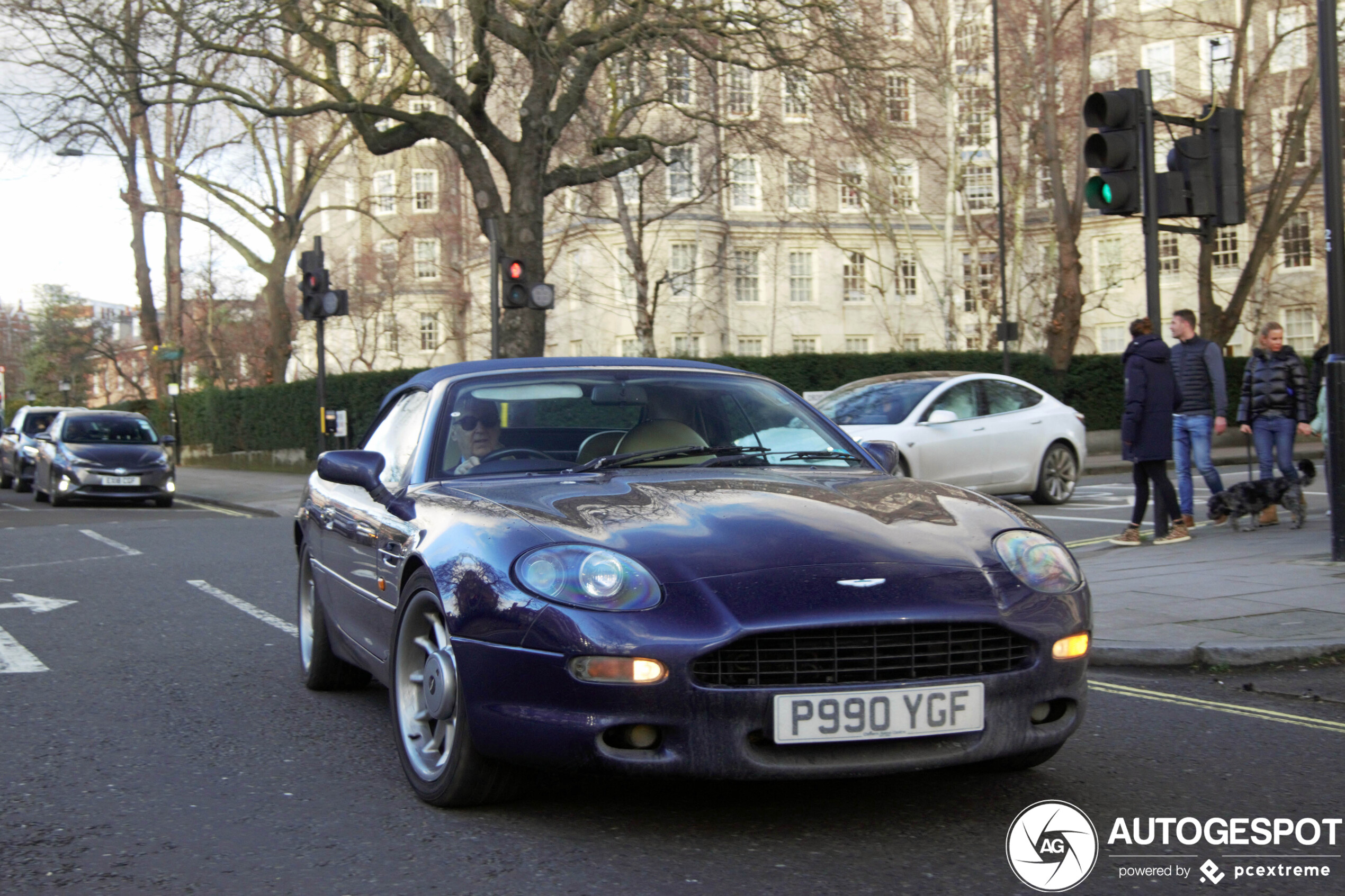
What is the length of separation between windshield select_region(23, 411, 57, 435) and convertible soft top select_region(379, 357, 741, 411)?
25.6 m

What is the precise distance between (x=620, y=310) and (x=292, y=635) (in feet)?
139

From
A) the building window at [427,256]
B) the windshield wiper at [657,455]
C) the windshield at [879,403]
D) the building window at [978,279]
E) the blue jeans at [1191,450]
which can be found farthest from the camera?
the building window at [427,256]

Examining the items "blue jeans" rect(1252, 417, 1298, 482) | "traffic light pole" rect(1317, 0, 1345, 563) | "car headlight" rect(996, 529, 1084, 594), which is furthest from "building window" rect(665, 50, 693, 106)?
"car headlight" rect(996, 529, 1084, 594)

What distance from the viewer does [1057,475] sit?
634 inches

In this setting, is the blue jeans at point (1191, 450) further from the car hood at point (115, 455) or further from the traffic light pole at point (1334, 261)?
the car hood at point (115, 455)

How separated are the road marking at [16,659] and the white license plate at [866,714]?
4.72 metres

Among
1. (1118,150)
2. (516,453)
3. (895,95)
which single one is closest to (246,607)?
(516,453)

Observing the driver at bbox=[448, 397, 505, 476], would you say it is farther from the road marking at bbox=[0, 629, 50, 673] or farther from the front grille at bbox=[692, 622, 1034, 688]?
the road marking at bbox=[0, 629, 50, 673]

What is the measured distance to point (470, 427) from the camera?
506cm

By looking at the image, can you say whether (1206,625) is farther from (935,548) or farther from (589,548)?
(589,548)

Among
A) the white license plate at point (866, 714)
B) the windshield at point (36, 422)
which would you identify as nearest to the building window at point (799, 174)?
the windshield at point (36, 422)

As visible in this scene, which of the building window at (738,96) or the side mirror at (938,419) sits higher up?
the building window at (738,96)

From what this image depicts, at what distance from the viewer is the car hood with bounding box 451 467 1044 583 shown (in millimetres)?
3826

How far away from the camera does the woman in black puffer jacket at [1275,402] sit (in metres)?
12.4
